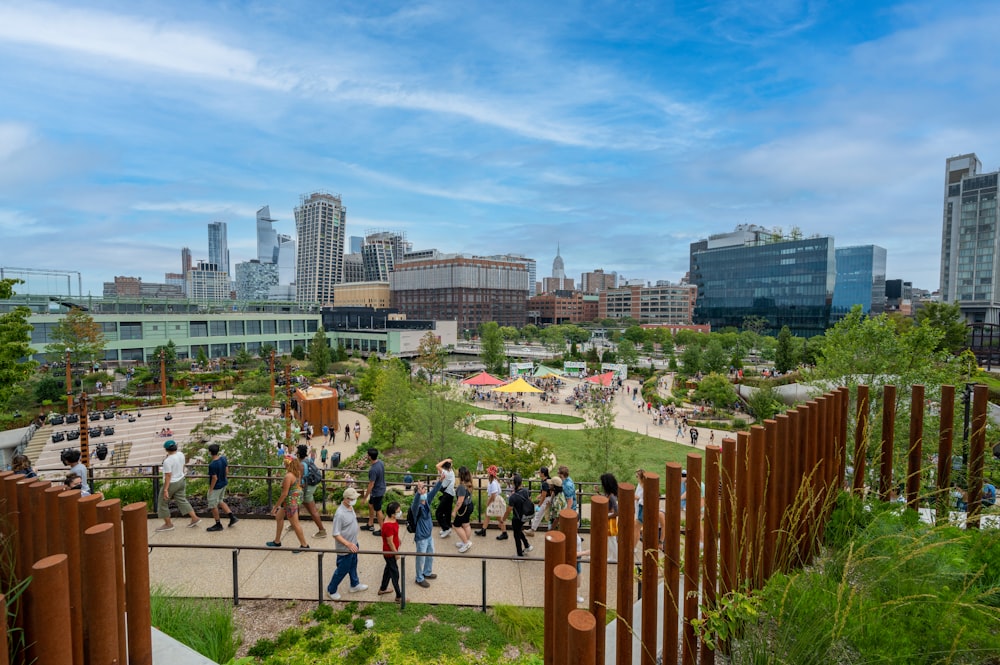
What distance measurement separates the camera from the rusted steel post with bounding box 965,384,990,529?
4.35 metres

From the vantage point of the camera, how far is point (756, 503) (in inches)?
121

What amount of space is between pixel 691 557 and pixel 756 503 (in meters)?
0.71

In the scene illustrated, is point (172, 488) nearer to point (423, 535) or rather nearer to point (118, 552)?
point (423, 535)

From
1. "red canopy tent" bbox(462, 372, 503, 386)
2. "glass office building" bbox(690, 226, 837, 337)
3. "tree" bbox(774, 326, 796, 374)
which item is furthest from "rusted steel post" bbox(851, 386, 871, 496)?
"glass office building" bbox(690, 226, 837, 337)

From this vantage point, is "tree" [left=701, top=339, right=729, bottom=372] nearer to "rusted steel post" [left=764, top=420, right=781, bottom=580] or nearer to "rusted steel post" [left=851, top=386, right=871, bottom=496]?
"rusted steel post" [left=851, top=386, right=871, bottom=496]

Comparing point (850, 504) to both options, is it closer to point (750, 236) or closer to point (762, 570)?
point (762, 570)

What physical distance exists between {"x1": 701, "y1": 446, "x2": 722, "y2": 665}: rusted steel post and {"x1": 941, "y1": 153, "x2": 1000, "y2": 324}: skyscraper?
3951 inches

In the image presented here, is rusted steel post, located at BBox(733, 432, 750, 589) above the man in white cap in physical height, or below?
above

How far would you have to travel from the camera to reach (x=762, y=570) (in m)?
3.19

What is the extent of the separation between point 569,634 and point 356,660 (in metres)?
4.08

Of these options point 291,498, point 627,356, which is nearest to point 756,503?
point 291,498

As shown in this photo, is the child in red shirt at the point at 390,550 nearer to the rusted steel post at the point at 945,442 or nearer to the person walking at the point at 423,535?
the person walking at the point at 423,535

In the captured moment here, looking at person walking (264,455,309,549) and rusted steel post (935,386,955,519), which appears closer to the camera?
rusted steel post (935,386,955,519)

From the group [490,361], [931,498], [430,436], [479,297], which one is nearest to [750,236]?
[479,297]
